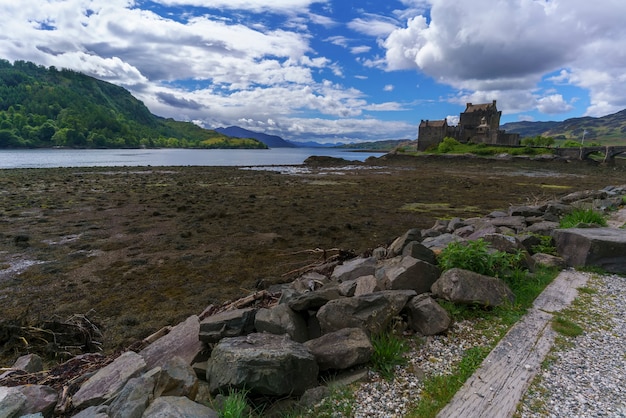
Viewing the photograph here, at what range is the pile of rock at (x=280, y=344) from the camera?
130 inches

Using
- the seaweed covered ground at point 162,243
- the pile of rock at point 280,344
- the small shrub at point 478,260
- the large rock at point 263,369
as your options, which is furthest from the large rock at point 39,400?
the small shrub at point 478,260

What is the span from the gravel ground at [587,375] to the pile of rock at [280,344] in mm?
1048

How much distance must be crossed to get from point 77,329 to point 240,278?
387 cm

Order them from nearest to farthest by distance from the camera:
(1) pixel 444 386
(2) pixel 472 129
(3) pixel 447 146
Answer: (1) pixel 444 386 → (3) pixel 447 146 → (2) pixel 472 129

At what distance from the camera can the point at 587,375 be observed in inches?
134

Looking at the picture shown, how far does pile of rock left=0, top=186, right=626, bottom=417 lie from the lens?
3293mm

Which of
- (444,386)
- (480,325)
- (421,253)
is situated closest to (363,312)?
(444,386)

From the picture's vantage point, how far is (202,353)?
4.40m

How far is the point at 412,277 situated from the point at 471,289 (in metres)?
0.83

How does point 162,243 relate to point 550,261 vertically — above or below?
below

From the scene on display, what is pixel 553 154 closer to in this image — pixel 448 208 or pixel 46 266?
pixel 448 208

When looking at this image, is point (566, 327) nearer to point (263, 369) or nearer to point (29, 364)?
point (263, 369)

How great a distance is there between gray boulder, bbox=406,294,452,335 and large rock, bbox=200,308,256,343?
7.14ft

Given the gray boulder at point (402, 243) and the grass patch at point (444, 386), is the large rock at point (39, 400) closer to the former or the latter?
the grass patch at point (444, 386)
